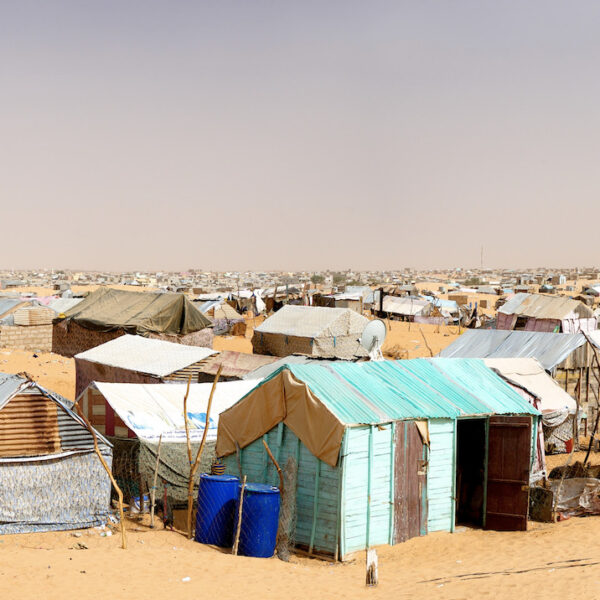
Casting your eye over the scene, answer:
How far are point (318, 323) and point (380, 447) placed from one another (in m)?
18.0

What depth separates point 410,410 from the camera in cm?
1265

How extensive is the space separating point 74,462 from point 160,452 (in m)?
1.74

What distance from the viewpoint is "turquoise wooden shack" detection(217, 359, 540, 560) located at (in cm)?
1161

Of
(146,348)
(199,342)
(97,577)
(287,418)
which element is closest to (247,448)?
(287,418)

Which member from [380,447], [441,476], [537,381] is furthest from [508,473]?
[537,381]

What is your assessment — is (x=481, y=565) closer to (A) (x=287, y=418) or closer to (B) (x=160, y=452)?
(A) (x=287, y=418)

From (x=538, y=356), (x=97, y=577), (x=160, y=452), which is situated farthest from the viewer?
(x=538, y=356)

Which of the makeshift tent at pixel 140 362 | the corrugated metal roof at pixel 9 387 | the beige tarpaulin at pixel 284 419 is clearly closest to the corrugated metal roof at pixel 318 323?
the makeshift tent at pixel 140 362

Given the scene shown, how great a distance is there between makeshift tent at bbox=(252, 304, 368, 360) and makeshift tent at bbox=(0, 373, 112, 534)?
17.2m

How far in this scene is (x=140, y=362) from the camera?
20.8 metres

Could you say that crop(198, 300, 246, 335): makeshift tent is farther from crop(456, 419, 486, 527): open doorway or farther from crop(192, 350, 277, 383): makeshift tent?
crop(456, 419, 486, 527): open doorway

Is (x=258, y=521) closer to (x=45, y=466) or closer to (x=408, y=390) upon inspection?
(x=45, y=466)

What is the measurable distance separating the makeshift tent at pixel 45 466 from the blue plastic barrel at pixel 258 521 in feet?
8.50

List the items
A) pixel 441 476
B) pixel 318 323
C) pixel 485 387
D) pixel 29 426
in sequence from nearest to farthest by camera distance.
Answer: pixel 29 426 → pixel 441 476 → pixel 485 387 → pixel 318 323
